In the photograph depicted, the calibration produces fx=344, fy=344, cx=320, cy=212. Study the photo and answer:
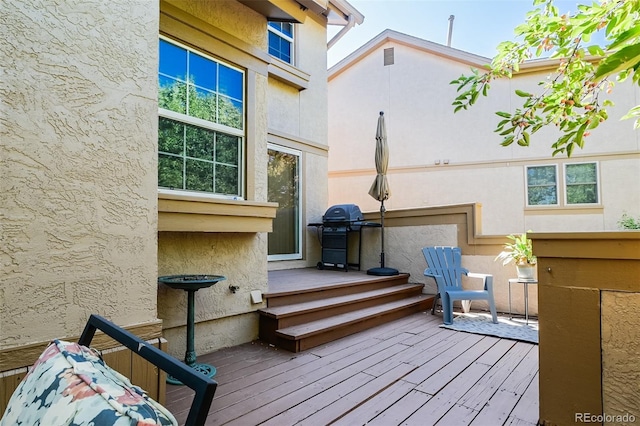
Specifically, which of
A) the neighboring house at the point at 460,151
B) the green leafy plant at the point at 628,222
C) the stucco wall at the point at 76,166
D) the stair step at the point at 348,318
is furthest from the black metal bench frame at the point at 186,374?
the green leafy plant at the point at 628,222

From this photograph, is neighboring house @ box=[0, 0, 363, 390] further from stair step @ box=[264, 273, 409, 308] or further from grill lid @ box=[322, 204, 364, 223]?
grill lid @ box=[322, 204, 364, 223]

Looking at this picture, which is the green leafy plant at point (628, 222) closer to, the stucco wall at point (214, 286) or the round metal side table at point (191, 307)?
the stucco wall at point (214, 286)

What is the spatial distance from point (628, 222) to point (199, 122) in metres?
9.05

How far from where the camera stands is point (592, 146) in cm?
794

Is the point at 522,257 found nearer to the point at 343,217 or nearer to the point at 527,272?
the point at 527,272

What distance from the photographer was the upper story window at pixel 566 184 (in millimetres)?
7992

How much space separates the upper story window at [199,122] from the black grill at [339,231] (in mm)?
2949

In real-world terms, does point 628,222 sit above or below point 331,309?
above

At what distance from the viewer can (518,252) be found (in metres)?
4.55

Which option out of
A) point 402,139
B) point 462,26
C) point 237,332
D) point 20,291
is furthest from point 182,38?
point 462,26

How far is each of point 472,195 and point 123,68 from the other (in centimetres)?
841

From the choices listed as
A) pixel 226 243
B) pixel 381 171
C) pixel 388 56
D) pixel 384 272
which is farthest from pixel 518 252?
pixel 388 56

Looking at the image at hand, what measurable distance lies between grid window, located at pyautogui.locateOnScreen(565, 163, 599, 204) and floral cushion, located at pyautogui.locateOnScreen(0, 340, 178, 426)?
966 centimetres

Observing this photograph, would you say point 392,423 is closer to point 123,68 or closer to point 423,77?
point 123,68
